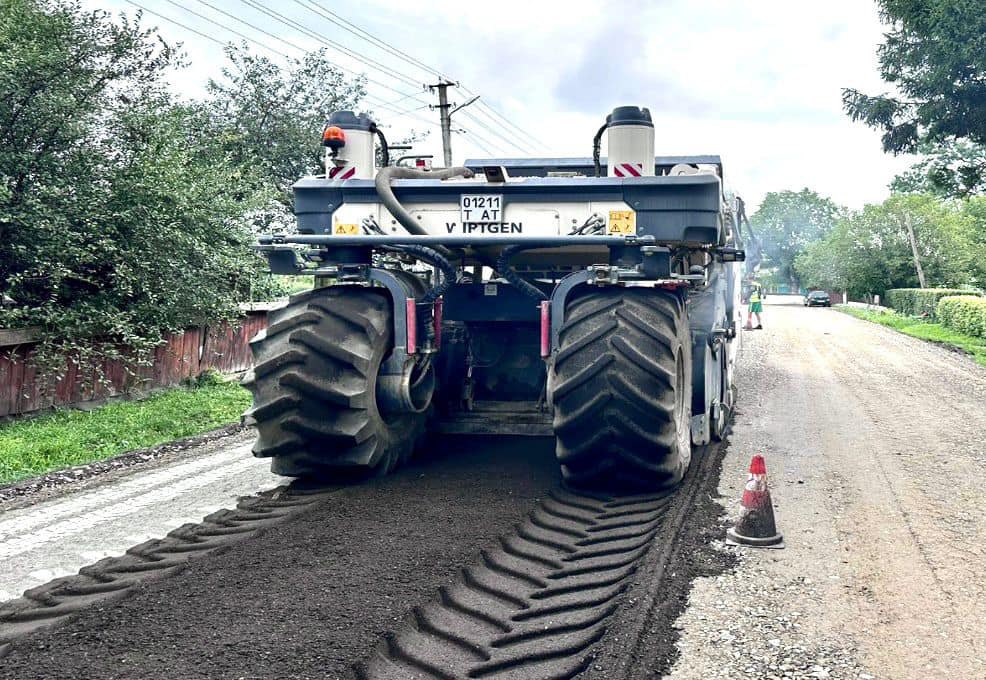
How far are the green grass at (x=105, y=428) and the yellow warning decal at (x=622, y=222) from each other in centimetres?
563

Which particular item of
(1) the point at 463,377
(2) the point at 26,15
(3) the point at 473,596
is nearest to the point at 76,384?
(2) the point at 26,15

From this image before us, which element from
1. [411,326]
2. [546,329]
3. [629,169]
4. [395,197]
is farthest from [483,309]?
[629,169]

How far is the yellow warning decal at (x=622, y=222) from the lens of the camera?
6062 millimetres

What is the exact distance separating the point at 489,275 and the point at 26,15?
→ 7.11 m

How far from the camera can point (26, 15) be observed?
35.2ft

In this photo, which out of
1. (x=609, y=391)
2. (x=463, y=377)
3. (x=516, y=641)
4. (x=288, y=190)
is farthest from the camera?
(x=288, y=190)

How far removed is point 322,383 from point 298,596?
200cm

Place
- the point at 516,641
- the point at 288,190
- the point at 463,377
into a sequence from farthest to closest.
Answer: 1. the point at 288,190
2. the point at 463,377
3. the point at 516,641

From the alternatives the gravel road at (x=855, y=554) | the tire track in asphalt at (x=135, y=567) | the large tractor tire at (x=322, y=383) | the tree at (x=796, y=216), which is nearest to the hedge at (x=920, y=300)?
the gravel road at (x=855, y=554)

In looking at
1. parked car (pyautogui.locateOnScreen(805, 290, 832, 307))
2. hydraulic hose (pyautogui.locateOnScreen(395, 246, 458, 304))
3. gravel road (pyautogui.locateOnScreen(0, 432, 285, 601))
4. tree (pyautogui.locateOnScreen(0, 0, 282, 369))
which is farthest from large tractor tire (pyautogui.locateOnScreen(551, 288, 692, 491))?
parked car (pyautogui.locateOnScreen(805, 290, 832, 307))

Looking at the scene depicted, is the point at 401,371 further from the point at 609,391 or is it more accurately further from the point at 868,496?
the point at 868,496

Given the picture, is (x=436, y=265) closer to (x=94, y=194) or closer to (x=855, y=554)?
(x=855, y=554)

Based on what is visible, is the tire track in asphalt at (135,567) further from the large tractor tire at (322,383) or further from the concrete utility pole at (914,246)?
the concrete utility pole at (914,246)

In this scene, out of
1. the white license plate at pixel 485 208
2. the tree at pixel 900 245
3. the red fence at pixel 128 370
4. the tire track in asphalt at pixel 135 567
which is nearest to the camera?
the tire track in asphalt at pixel 135 567
